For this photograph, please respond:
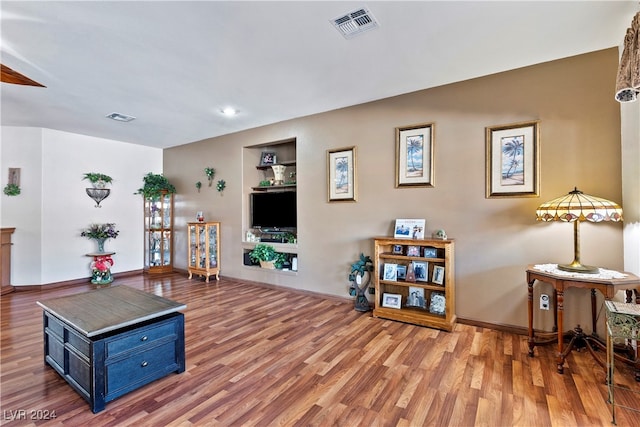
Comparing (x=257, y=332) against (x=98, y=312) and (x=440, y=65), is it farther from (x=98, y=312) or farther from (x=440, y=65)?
(x=440, y=65)

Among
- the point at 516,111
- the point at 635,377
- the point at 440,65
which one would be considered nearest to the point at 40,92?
the point at 440,65

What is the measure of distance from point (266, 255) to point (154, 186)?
3.09 meters

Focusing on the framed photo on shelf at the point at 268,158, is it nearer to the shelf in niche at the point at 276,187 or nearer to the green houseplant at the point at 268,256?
the shelf in niche at the point at 276,187

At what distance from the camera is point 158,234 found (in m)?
6.27

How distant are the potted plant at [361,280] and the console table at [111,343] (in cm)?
216

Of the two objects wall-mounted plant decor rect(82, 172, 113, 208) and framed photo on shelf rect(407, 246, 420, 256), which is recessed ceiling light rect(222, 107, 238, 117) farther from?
wall-mounted plant decor rect(82, 172, 113, 208)

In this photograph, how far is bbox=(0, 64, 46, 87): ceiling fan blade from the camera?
9.79 feet

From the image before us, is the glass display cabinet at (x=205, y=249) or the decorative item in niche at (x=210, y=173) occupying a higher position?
the decorative item in niche at (x=210, y=173)

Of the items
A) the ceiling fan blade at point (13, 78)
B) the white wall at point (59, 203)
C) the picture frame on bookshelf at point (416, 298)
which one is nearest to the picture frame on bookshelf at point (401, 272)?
the picture frame on bookshelf at point (416, 298)

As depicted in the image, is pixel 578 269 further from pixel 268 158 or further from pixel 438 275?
pixel 268 158

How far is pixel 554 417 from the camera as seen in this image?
1785 mm

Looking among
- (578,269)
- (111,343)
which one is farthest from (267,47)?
(578,269)

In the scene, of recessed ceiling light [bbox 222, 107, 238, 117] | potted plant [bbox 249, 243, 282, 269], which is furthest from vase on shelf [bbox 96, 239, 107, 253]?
recessed ceiling light [bbox 222, 107, 238, 117]

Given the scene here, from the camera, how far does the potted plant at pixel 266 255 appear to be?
4903 mm
